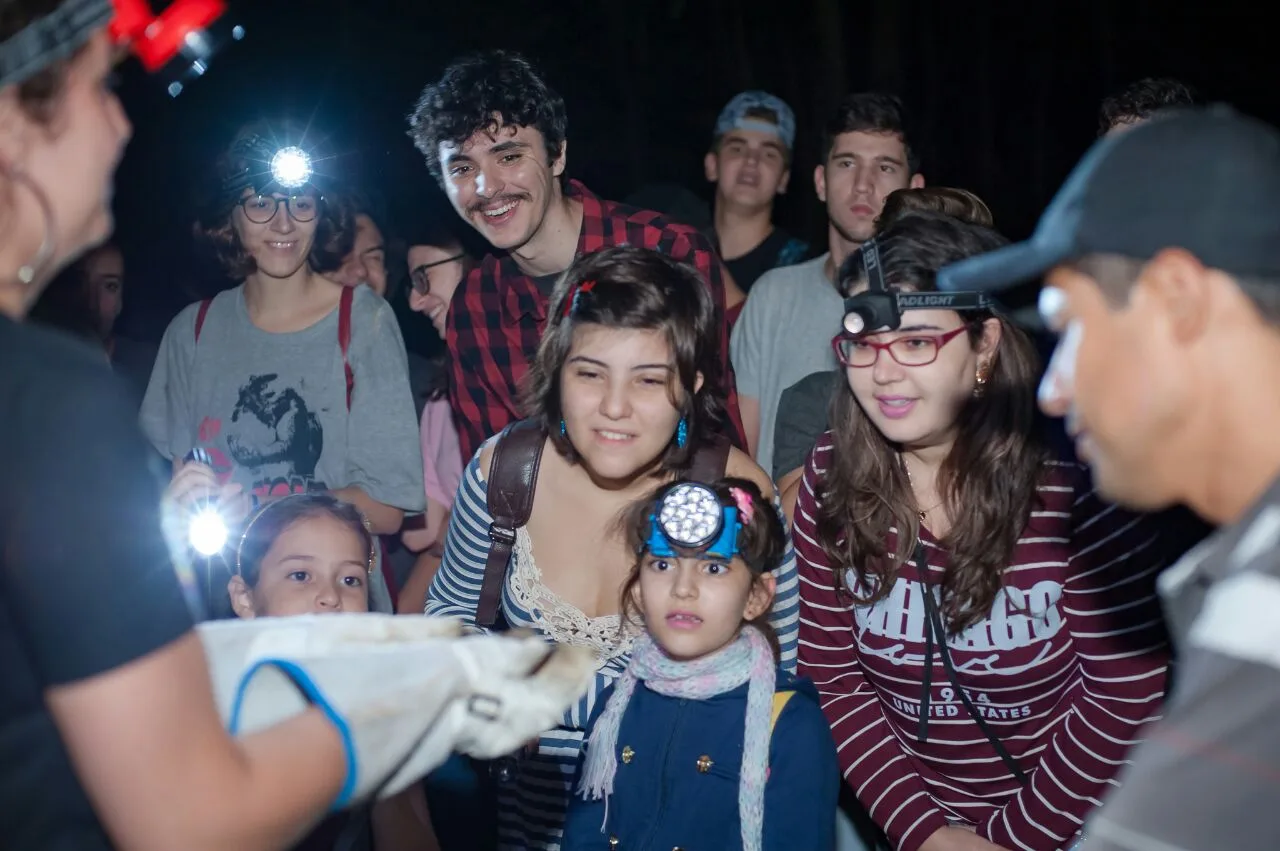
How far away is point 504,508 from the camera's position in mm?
2945

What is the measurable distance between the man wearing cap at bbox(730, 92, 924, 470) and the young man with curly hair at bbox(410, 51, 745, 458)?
32 cm

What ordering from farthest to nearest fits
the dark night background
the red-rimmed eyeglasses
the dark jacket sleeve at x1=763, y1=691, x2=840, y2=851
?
1. the dark night background
2. the red-rimmed eyeglasses
3. the dark jacket sleeve at x1=763, y1=691, x2=840, y2=851

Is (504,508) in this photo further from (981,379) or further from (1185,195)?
(1185,195)

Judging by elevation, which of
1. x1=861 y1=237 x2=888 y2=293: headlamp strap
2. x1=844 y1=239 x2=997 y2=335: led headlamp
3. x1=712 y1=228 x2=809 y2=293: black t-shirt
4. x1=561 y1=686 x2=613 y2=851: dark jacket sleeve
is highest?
x1=712 y1=228 x2=809 y2=293: black t-shirt

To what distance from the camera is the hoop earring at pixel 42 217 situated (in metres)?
1.32

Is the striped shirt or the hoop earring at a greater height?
the hoop earring

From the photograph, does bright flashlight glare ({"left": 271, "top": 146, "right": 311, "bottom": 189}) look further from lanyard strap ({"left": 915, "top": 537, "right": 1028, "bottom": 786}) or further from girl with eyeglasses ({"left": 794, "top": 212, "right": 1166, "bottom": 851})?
lanyard strap ({"left": 915, "top": 537, "right": 1028, "bottom": 786})

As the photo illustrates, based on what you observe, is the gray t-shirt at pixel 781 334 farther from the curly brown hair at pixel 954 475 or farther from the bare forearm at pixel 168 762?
the bare forearm at pixel 168 762

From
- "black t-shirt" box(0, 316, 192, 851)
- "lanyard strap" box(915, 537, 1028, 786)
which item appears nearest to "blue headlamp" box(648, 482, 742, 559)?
"lanyard strap" box(915, 537, 1028, 786)

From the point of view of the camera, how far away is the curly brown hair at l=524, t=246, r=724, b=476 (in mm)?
2906

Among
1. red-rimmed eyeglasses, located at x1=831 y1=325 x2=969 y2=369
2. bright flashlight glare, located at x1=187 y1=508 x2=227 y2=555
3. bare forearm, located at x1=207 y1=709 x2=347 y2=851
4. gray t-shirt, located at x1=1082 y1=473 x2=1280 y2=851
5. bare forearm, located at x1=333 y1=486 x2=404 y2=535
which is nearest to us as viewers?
gray t-shirt, located at x1=1082 y1=473 x2=1280 y2=851

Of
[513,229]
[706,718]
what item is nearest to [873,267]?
[706,718]

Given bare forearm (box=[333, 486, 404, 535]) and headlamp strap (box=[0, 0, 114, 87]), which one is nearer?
headlamp strap (box=[0, 0, 114, 87])

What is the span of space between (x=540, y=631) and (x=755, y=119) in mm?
2970
